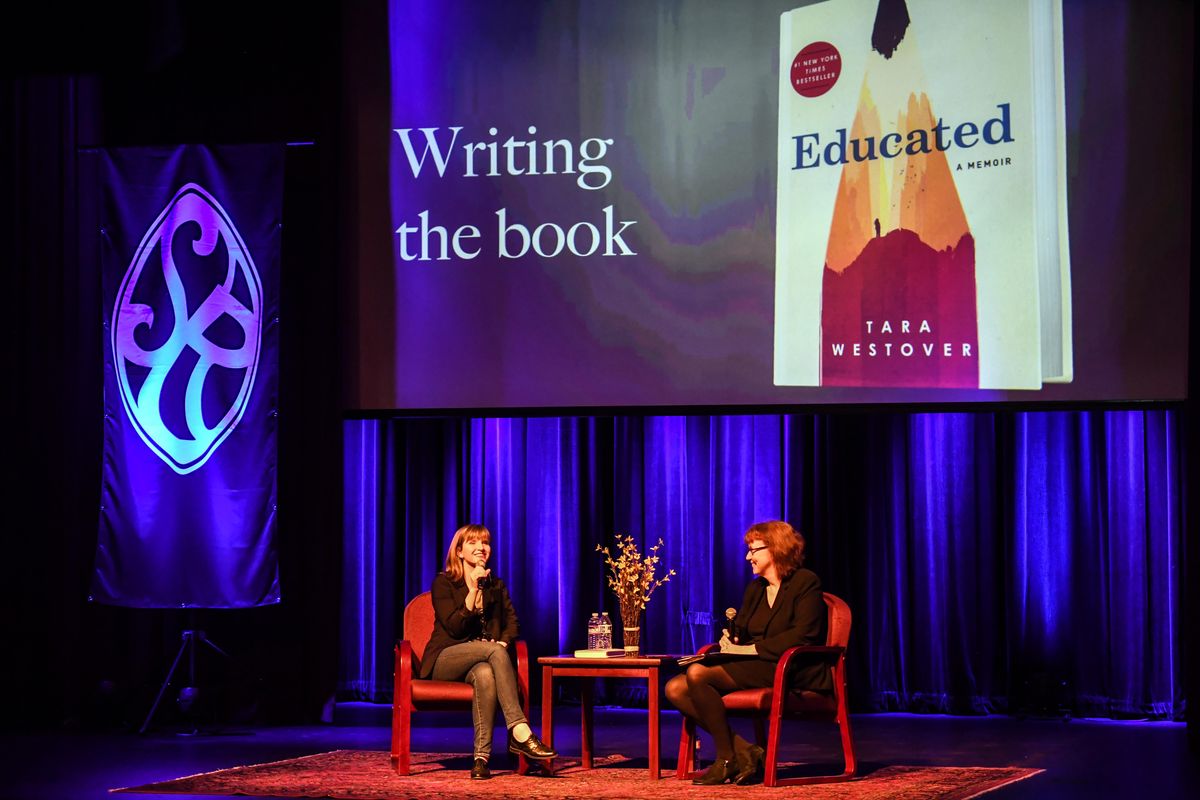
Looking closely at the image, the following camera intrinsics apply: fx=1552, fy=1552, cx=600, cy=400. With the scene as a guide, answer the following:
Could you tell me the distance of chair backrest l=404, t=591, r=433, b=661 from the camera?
6156 mm

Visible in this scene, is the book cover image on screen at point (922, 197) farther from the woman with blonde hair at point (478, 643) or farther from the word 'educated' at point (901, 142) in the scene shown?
the woman with blonde hair at point (478, 643)

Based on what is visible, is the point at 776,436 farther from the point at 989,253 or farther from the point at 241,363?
the point at 241,363

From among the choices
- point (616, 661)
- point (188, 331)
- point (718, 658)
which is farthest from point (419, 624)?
point (188, 331)

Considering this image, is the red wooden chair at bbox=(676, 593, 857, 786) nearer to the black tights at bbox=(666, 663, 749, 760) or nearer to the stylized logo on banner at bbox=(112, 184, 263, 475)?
the black tights at bbox=(666, 663, 749, 760)

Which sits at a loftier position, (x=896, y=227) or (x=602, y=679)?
(x=896, y=227)

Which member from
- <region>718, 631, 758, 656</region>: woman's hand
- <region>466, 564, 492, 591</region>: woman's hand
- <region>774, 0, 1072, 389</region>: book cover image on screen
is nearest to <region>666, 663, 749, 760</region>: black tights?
<region>718, 631, 758, 656</region>: woman's hand

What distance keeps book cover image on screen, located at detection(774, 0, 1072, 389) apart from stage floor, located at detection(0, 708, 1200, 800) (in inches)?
61.0

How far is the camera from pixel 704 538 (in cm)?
811

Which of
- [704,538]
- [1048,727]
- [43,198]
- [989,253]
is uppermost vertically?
[43,198]

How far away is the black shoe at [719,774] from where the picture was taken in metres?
5.39

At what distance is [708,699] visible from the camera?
215 inches

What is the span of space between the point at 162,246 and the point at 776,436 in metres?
3.23

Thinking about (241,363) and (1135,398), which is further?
(241,363)

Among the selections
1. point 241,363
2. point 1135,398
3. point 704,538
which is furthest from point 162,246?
point 1135,398
